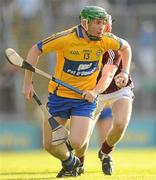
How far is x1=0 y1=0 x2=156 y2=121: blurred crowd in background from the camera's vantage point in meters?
A: 21.1

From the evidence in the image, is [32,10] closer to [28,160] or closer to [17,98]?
[17,98]

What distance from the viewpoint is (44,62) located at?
21.1m

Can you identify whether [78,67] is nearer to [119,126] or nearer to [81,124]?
[81,124]

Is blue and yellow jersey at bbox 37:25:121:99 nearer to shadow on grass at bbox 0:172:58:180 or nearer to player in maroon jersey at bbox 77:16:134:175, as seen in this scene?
player in maroon jersey at bbox 77:16:134:175

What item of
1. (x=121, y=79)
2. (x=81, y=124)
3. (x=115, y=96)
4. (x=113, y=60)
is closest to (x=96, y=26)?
(x=121, y=79)

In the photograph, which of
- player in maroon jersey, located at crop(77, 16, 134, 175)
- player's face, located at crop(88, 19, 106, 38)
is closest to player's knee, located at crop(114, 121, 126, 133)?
player in maroon jersey, located at crop(77, 16, 134, 175)

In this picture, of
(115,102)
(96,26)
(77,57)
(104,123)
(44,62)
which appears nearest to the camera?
(96,26)

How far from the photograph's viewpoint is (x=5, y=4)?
2142 centimetres

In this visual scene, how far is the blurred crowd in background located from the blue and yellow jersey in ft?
32.6

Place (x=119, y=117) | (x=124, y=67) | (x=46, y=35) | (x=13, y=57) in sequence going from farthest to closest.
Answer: (x=46, y=35) < (x=119, y=117) < (x=124, y=67) < (x=13, y=57)

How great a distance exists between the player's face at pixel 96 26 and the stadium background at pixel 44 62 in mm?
10277

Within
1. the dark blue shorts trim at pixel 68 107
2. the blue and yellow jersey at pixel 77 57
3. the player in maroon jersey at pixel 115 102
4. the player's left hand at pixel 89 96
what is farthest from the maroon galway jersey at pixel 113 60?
the player's left hand at pixel 89 96

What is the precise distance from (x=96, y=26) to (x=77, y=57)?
0.51 meters

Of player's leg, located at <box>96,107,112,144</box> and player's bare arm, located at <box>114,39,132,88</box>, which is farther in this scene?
player's leg, located at <box>96,107,112,144</box>
